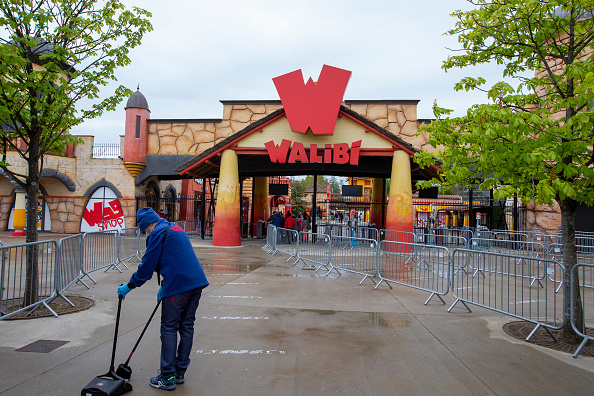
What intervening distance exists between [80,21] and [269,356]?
22.1 feet

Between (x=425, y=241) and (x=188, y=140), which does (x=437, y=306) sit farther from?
(x=188, y=140)

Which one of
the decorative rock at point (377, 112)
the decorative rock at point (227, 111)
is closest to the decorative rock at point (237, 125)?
the decorative rock at point (227, 111)

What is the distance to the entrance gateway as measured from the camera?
1769 centimetres

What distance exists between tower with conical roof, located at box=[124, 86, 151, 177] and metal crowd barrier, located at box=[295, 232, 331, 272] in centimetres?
1413

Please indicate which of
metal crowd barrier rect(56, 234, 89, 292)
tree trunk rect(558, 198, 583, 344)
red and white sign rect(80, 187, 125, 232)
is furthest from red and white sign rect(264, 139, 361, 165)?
red and white sign rect(80, 187, 125, 232)

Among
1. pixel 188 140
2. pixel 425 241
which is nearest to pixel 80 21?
pixel 425 241

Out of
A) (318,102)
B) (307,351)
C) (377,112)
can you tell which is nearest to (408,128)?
(377,112)

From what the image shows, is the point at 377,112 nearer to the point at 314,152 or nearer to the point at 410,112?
the point at 410,112

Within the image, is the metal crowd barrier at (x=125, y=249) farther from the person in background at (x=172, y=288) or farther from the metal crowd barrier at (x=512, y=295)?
the metal crowd barrier at (x=512, y=295)

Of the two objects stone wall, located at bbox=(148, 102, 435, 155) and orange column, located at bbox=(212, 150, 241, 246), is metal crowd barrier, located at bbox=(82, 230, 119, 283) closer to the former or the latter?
orange column, located at bbox=(212, 150, 241, 246)

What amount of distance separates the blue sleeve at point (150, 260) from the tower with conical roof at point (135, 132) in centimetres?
2180

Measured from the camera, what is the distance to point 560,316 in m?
7.45

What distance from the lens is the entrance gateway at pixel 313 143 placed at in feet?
58.0

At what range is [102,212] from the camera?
84.0ft
